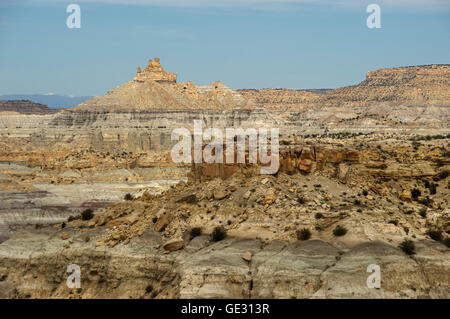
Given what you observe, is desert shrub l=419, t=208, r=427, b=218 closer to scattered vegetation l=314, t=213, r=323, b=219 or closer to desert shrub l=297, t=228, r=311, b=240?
scattered vegetation l=314, t=213, r=323, b=219

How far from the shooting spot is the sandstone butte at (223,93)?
16912cm

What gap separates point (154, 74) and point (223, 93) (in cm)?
2229

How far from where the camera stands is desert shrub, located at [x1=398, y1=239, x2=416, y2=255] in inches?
1118

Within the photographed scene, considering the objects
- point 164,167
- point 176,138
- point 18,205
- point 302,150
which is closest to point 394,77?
point 176,138

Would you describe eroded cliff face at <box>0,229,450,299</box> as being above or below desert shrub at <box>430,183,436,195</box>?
below

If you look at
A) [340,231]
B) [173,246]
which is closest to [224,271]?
[173,246]

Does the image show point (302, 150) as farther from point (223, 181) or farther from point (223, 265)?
point (223, 265)

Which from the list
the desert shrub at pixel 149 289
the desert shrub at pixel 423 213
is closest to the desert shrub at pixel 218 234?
the desert shrub at pixel 149 289

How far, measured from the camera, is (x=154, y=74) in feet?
599

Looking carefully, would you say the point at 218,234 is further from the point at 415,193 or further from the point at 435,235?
the point at 415,193
